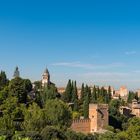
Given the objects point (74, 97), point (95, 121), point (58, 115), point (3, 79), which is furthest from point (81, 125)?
point (3, 79)

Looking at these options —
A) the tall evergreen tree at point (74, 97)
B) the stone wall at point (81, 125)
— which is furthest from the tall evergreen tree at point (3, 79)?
the stone wall at point (81, 125)

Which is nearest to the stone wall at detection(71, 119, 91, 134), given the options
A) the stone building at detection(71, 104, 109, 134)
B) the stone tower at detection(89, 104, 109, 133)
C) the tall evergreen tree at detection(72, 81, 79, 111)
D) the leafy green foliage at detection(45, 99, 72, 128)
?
the stone building at detection(71, 104, 109, 134)

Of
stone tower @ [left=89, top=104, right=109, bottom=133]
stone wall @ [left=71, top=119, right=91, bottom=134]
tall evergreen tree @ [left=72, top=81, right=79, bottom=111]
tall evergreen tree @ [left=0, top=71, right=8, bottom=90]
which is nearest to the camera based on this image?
stone wall @ [left=71, top=119, right=91, bottom=134]

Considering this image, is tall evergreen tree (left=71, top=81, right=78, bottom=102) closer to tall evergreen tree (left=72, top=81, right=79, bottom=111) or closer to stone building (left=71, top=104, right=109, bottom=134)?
tall evergreen tree (left=72, top=81, right=79, bottom=111)

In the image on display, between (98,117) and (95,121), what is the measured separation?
0.61m

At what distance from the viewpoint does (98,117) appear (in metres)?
38.1

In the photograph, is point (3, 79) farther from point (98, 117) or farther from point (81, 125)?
point (98, 117)

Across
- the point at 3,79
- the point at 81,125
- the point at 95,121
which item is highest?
the point at 3,79

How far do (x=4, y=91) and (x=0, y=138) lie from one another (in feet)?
101

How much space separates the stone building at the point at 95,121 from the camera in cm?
3728

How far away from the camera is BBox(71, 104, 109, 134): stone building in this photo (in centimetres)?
3728

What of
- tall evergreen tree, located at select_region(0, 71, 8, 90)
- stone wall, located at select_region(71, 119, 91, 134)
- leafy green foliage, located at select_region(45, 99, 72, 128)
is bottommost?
stone wall, located at select_region(71, 119, 91, 134)

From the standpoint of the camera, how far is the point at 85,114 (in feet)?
137

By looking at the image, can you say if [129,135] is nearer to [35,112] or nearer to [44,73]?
[35,112]
